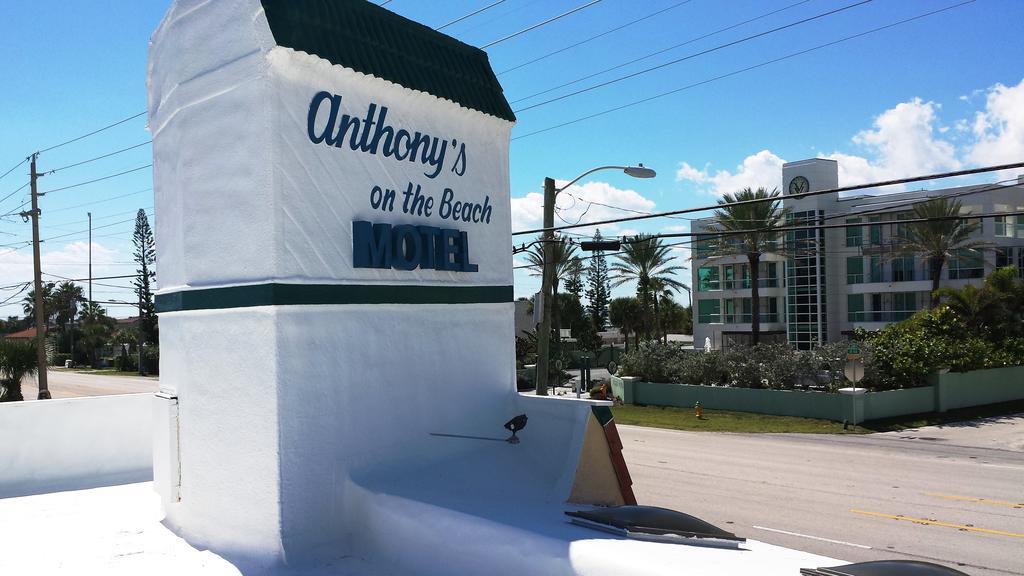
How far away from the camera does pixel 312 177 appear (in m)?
7.94

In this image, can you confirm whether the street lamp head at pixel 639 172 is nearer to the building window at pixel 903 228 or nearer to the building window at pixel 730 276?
the building window at pixel 903 228

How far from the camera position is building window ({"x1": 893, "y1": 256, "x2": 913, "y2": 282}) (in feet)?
174

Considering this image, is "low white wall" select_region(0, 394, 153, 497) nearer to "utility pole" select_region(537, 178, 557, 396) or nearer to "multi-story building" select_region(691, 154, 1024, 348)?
"utility pole" select_region(537, 178, 557, 396)

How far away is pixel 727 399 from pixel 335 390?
25.9 m

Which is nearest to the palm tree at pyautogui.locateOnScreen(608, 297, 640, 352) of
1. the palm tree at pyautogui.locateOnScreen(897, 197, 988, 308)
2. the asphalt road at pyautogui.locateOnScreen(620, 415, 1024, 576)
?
the palm tree at pyautogui.locateOnScreen(897, 197, 988, 308)

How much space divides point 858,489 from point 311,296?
13.1 meters

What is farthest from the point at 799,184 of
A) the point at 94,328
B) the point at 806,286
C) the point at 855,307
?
the point at 94,328

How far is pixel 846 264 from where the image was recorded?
184ft

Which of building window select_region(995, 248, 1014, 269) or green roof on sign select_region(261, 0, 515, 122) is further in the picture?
building window select_region(995, 248, 1014, 269)

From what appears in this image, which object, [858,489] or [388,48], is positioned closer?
[388,48]

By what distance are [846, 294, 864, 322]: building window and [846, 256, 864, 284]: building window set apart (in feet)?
3.78

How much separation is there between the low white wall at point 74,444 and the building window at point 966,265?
48.3m

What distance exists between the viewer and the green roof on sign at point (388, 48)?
7.80 m

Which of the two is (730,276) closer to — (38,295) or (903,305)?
(903,305)
